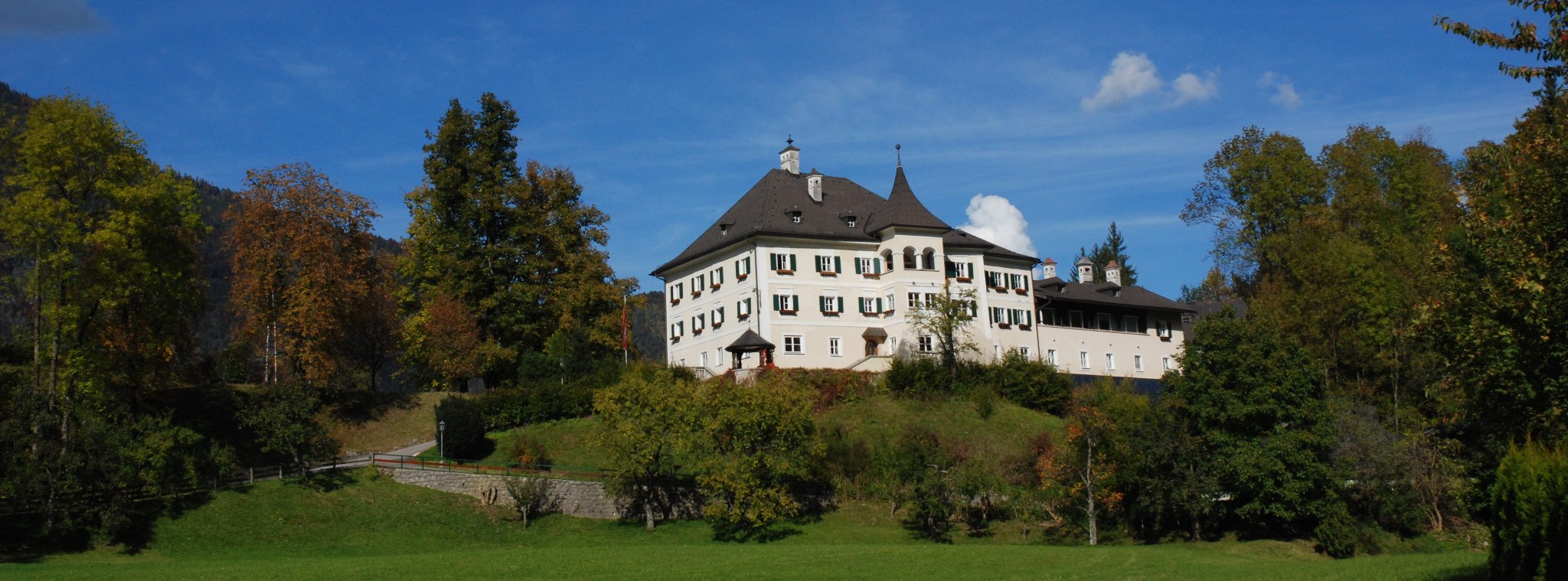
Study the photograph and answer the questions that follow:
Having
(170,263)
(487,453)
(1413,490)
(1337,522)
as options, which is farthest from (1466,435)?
(170,263)

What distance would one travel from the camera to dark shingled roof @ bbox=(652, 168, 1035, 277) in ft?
213

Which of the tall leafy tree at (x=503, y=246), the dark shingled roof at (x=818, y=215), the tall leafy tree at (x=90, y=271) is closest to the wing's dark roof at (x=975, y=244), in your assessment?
the dark shingled roof at (x=818, y=215)

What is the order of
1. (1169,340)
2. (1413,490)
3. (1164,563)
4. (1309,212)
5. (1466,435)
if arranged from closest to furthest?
(1164,563), (1413,490), (1466,435), (1309,212), (1169,340)

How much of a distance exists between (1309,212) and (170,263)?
54.3 metres

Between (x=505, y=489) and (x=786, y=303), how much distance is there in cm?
2082

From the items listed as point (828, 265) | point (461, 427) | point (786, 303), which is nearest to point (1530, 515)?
point (461, 427)

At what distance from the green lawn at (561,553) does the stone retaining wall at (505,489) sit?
0.64m

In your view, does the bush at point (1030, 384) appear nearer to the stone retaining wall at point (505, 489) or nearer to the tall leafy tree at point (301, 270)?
the stone retaining wall at point (505, 489)

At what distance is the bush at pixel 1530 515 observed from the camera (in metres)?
16.6

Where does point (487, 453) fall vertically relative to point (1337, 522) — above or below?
above

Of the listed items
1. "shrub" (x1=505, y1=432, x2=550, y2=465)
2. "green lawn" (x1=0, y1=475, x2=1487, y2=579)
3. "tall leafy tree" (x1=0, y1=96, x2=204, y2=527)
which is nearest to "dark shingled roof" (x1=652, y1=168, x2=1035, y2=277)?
"shrub" (x1=505, y1=432, x2=550, y2=465)

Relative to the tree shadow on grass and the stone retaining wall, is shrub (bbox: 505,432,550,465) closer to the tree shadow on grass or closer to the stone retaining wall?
the stone retaining wall

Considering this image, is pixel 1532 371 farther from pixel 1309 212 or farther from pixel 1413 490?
pixel 1309 212

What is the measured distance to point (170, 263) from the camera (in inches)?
1820
